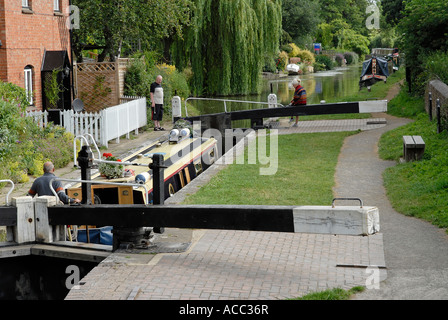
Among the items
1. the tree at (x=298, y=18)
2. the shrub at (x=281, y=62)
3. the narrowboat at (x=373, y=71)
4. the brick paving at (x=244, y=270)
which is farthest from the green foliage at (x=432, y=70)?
the tree at (x=298, y=18)

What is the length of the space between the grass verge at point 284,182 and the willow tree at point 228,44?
15.3 metres

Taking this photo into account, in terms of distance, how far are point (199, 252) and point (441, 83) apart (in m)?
12.5

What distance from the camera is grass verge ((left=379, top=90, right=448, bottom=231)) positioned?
1057 centimetres

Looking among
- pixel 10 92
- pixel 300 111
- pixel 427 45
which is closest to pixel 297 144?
pixel 300 111

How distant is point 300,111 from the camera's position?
2186 centimetres

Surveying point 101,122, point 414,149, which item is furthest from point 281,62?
point 414,149

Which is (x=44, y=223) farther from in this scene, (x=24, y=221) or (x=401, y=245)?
(x=401, y=245)

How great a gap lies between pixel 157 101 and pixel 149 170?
9410mm

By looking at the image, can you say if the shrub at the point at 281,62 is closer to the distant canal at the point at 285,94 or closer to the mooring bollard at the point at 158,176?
the distant canal at the point at 285,94

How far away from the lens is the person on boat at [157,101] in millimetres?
21812

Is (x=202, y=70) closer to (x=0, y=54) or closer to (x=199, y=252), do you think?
(x=0, y=54)

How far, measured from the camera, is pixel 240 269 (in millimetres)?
8055

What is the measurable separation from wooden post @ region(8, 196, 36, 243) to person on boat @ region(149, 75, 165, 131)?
12.8m
